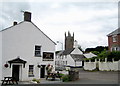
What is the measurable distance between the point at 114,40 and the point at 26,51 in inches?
1013

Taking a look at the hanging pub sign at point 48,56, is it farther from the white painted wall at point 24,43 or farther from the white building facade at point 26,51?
the white painted wall at point 24,43

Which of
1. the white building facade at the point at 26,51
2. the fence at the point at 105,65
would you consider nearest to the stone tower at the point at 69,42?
the fence at the point at 105,65

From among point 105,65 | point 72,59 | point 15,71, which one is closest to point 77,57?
point 72,59

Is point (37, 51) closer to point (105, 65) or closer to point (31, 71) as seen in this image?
point (31, 71)

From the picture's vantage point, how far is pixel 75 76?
67.7 feet

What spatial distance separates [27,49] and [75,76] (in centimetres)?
687

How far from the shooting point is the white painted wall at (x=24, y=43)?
20345mm

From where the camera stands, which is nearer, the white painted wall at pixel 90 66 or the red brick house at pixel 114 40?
the white painted wall at pixel 90 66

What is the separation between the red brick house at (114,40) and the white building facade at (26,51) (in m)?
21.0

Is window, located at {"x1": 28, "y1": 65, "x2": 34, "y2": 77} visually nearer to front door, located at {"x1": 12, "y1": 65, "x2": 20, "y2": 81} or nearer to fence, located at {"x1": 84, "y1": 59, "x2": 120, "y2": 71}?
front door, located at {"x1": 12, "y1": 65, "x2": 20, "y2": 81}

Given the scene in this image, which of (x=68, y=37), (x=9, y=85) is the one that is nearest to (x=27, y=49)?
(x=9, y=85)

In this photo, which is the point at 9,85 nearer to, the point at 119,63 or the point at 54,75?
the point at 54,75

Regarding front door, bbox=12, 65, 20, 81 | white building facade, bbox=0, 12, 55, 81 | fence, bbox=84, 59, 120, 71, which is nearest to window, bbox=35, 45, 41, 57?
white building facade, bbox=0, 12, 55, 81

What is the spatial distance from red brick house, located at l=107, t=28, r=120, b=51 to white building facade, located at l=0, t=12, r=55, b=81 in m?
21.0
